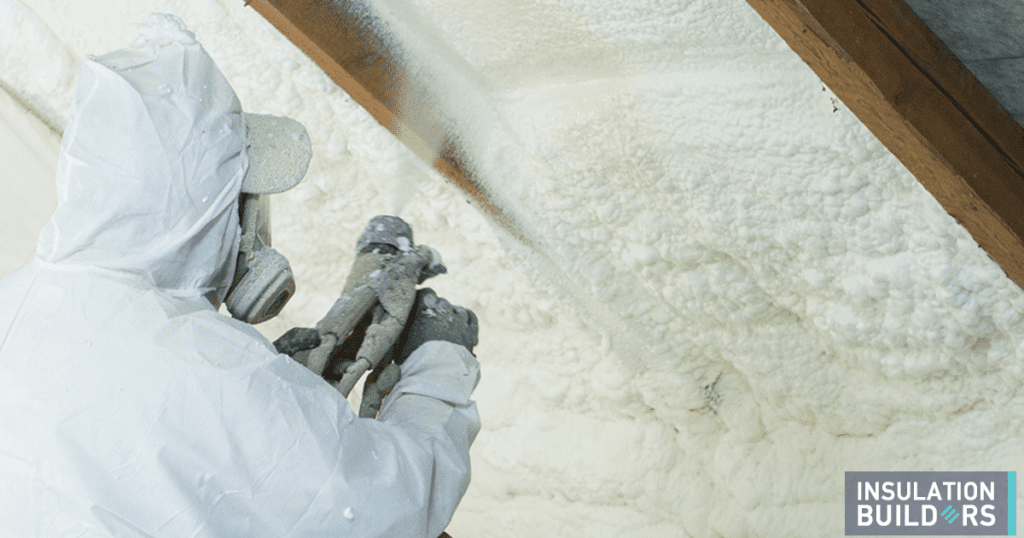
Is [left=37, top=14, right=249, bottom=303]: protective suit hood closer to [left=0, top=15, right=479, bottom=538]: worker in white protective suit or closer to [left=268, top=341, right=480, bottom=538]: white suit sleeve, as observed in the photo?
[left=0, top=15, right=479, bottom=538]: worker in white protective suit

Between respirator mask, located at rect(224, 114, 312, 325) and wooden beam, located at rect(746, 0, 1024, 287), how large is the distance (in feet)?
1.98

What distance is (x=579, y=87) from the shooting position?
1.42 metres

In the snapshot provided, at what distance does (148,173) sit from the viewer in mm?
858

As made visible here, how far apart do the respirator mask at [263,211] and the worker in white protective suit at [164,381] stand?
0.04 m

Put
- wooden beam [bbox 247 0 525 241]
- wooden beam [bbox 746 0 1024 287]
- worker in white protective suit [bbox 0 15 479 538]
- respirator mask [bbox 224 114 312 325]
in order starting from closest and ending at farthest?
worker in white protective suit [bbox 0 15 479 538]
wooden beam [bbox 746 0 1024 287]
respirator mask [bbox 224 114 312 325]
wooden beam [bbox 247 0 525 241]

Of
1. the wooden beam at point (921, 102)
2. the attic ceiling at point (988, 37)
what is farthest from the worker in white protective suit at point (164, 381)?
the attic ceiling at point (988, 37)

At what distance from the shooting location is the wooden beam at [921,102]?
901 mm

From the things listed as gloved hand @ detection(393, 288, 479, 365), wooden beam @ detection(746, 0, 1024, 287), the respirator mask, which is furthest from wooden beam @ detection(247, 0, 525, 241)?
wooden beam @ detection(746, 0, 1024, 287)

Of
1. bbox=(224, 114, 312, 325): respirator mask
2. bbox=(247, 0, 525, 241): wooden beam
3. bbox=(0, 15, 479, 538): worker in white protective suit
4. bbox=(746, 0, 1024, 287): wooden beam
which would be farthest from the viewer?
bbox=(247, 0, 525, 241): wooden beam

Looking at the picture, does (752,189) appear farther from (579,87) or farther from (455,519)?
(455,519)

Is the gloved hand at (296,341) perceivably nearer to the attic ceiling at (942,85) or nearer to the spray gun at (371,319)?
the spray gun at (371,319)

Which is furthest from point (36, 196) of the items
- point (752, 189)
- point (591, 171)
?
point (752, 189)

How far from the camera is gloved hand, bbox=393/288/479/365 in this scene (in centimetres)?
110

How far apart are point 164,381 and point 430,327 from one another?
0.39 m
